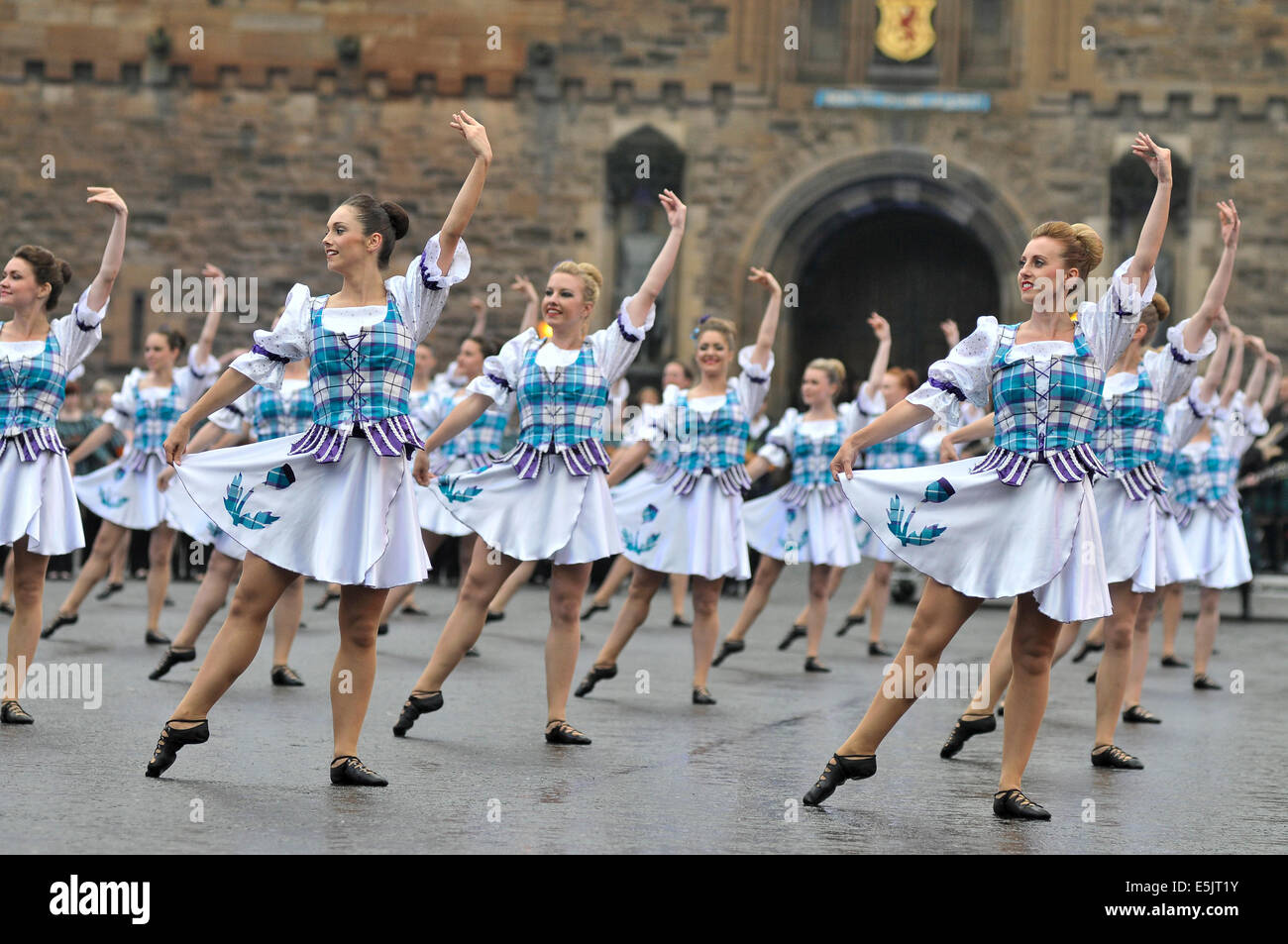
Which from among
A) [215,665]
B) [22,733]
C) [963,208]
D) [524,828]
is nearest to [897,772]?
[524,828]

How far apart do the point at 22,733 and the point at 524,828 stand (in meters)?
2.97

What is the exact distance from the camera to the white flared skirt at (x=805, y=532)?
41.3 ft

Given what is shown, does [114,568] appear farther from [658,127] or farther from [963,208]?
[963,208]

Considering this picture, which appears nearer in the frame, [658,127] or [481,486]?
[481,486]

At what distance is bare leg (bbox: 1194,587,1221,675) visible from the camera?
1188cm

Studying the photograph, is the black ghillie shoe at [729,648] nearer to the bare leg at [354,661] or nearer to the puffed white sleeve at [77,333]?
the puffed white sleeve at [77,333]

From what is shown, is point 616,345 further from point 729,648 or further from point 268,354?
point 729,648

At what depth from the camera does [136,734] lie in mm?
8023

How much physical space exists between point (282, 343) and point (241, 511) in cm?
63

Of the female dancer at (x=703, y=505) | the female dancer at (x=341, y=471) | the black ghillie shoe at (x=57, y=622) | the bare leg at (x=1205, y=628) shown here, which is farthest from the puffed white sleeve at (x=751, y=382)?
the black ghillie shoe at (x=57, y=622)

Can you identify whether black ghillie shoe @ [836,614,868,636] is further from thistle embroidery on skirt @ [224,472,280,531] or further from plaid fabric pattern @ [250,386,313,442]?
thistle embroidery on skirt @ [224,472,280,531]

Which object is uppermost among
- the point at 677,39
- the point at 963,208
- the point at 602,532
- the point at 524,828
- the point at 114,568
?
the point at 677,39

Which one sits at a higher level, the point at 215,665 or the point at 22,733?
the point at 215,665

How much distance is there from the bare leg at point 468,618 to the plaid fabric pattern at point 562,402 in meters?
0.57
